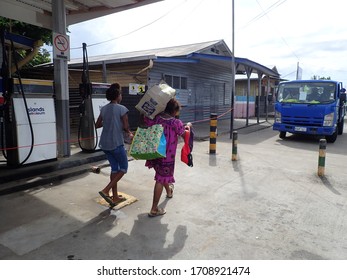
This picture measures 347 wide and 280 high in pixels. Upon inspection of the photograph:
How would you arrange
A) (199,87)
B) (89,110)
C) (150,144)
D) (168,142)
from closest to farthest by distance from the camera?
1. (150,144)
2. (168,142)
3. (89,110)
4. (199,87)

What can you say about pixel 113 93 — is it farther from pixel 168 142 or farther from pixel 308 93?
pixel 308 93

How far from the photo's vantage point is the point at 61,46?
604cm

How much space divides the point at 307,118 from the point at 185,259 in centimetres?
864

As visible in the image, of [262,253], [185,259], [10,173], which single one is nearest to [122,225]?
[185,259]

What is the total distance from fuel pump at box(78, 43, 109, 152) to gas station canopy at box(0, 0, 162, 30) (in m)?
1.63

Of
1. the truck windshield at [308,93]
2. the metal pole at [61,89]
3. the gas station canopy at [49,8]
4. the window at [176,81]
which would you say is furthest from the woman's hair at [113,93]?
the window at [176,81]

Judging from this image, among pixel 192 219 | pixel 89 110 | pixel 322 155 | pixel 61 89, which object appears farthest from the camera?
pixel 89 110

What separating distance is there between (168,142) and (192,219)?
3.51 feet

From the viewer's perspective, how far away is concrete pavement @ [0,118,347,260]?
3.08m

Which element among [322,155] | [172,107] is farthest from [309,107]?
[172,107]

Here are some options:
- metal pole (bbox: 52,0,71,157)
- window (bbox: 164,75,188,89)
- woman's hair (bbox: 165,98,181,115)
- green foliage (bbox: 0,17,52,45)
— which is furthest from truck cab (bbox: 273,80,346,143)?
Result: green foliage (bbox: 0,17,52,45)

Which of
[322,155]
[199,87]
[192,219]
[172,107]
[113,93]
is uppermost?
[199,87]

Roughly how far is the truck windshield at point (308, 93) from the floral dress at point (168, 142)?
26.2 ft

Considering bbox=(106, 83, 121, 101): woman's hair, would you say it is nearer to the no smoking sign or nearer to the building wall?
the no smoking sign
